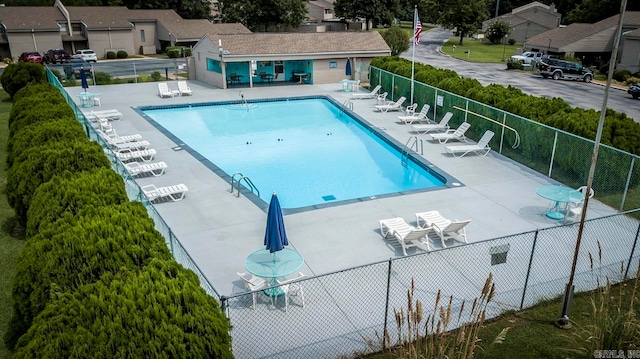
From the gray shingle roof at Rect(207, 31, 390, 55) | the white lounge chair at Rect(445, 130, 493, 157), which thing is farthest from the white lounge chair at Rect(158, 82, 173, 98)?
the white lounge chair at Rect(445, 130, 493, 157)

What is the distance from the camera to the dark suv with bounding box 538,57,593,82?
39.0 meters

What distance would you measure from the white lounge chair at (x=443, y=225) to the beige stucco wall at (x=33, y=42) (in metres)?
50.3

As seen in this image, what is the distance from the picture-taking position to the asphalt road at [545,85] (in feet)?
98.7

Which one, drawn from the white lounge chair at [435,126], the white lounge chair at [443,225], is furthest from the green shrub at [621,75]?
the white lounge chair at [443,225]

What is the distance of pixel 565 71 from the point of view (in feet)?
129

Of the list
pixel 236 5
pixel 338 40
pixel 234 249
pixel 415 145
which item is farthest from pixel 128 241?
pixel 236 5

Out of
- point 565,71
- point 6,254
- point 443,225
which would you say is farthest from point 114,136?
point 565,71

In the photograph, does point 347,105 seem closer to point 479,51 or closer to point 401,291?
point 401,291

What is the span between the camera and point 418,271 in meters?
10.3

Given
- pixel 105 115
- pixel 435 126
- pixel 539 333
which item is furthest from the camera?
pixel 105 115

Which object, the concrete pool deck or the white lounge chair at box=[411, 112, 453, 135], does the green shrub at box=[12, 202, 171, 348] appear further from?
the white lounge chair at box=[411, 112, 453, 135]

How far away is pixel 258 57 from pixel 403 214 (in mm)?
20290

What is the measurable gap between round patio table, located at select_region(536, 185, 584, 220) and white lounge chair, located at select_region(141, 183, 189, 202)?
32.5 feet

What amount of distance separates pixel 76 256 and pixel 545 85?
1457 inches
